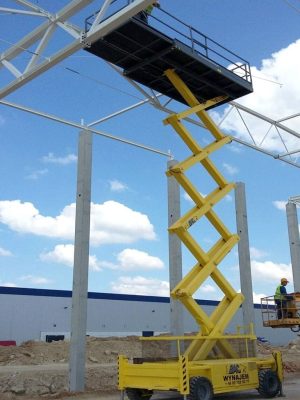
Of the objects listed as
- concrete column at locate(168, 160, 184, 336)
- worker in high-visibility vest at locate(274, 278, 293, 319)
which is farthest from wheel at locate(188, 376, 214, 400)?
concrete column at locate(168, 160, 184, 336)

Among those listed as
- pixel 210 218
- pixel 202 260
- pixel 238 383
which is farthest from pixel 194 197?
pixel 238 383

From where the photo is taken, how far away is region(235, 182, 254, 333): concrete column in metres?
22.5

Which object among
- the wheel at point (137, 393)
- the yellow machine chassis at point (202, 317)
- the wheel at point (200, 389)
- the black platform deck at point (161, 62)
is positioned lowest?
the wheel at point (137, 393)

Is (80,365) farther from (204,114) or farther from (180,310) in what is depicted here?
(204,114)

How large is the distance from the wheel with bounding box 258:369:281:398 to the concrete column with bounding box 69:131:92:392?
5.45 meters

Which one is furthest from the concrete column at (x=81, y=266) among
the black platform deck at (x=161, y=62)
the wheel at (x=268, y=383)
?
the wheel at (x=268, y=383)

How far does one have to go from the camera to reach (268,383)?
13164mm

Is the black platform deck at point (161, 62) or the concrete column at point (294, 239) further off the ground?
the black platform deck at point (161, 62)

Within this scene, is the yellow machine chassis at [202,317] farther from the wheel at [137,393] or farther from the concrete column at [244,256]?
the concrete column at [244,256]

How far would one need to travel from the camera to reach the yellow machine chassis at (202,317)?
1154 cm

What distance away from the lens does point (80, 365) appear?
14773 mm

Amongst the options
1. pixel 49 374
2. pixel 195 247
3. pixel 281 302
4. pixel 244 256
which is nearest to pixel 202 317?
pixel 195 247

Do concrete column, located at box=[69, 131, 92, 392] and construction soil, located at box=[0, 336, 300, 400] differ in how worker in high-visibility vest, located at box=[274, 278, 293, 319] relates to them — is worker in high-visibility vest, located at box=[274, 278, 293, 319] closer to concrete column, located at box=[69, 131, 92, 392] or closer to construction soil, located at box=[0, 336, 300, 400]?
construction soil, located at box=[0, 336, 300, 400]

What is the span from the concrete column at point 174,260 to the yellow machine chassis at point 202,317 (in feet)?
18.3
